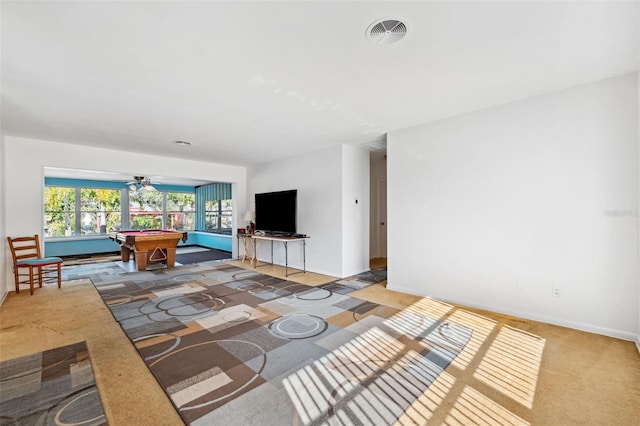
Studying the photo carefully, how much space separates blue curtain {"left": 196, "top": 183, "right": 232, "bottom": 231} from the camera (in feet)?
31.2

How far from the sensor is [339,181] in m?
5.23

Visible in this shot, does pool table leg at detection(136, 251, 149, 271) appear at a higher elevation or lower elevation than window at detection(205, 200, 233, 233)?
lower

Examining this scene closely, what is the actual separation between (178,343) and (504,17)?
375 centimetres

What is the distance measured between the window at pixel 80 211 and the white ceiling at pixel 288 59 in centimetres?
557

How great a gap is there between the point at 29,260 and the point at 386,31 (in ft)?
20.0

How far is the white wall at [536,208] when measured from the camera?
270 cm

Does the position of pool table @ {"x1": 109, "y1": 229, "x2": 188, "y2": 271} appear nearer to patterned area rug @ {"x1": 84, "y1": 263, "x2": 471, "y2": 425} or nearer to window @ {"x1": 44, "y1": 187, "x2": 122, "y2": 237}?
patterned area rug @ {"x1": 84, "y1": 263, "x2": 471, "y2": 425}

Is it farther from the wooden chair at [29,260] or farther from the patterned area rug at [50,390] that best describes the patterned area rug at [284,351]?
the wooden chair at [29,260]

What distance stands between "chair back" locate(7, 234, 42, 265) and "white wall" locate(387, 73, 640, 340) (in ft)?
20.6

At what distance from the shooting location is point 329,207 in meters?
5.43

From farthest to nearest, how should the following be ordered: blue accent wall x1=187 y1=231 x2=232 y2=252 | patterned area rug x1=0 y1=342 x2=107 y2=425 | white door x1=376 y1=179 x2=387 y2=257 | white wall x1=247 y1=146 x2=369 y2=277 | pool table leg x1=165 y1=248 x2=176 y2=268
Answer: blue accent wall x1=187 y1=231 x2=232 y2=252, white door x1=376 y1=179 x2=387 y2=257, pool table leg x1=165 y1=248 x2=176 y2=268, white wall x1=247 y1=146 x2=369 y2=277, patterned area rug x1=0 y1=342 x2=107 y2=425

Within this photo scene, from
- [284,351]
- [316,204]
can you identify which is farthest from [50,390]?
[316,204]

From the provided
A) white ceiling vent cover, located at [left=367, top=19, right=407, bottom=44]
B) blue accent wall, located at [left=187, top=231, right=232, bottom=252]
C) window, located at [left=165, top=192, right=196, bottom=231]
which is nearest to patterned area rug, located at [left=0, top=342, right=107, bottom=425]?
white ceiling vent cover, located at [left=367, top=19, right=407, bottom=44]

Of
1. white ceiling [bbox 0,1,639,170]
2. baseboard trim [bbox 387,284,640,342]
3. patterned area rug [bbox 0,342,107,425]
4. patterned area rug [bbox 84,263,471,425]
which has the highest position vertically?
white ceiling [bbox 0,1,639,170]
